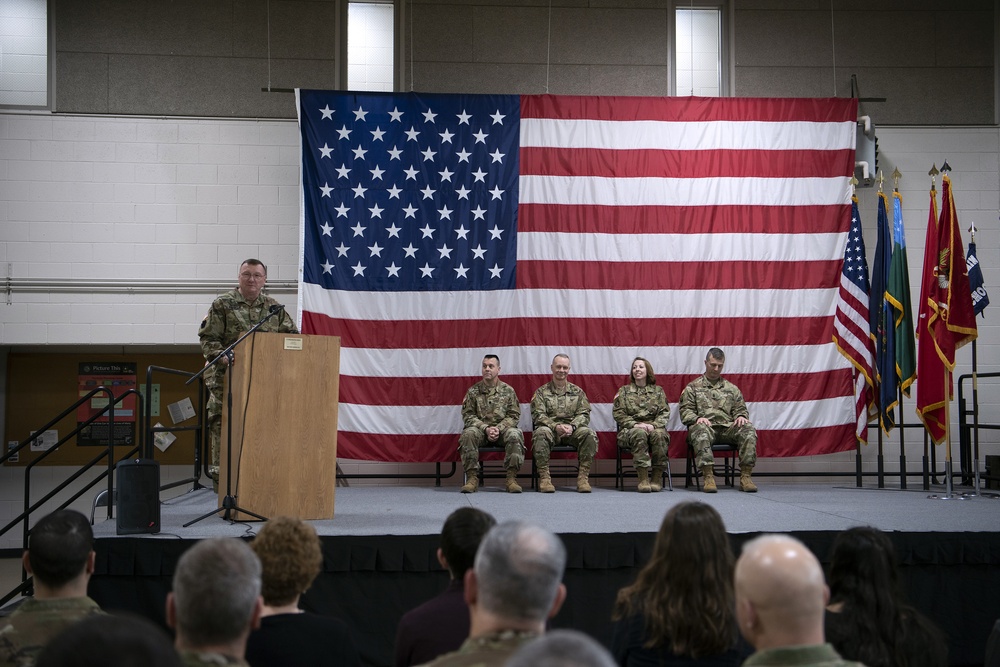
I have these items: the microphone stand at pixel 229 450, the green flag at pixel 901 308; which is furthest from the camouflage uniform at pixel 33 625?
the green flag at pixel 901 308

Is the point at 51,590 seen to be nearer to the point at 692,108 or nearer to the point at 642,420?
the point at 642,420

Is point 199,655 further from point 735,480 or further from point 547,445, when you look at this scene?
point 735,480

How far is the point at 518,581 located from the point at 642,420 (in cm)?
568

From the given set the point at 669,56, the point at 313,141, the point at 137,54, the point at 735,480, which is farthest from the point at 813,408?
the point at 137,54

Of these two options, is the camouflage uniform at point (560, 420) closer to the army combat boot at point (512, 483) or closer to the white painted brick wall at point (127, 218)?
the army combat boot at point (512, 483)

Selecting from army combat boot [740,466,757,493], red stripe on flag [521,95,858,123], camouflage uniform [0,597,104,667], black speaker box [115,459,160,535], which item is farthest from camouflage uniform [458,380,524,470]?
camouflage uniform [0,597,104,667]

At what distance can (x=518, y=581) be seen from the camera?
5.00ft

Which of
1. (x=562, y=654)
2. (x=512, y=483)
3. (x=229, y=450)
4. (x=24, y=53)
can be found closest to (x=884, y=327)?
(x=512, y=483)

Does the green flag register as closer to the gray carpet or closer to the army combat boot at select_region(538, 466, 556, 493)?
the gray carpet

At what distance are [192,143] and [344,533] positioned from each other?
4600mm

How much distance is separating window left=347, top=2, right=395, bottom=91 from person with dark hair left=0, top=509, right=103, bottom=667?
6.27m

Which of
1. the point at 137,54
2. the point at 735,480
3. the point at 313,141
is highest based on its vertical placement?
the point at 137,54

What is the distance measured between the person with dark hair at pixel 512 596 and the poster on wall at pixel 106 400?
6.96m

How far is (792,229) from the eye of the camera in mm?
7590
